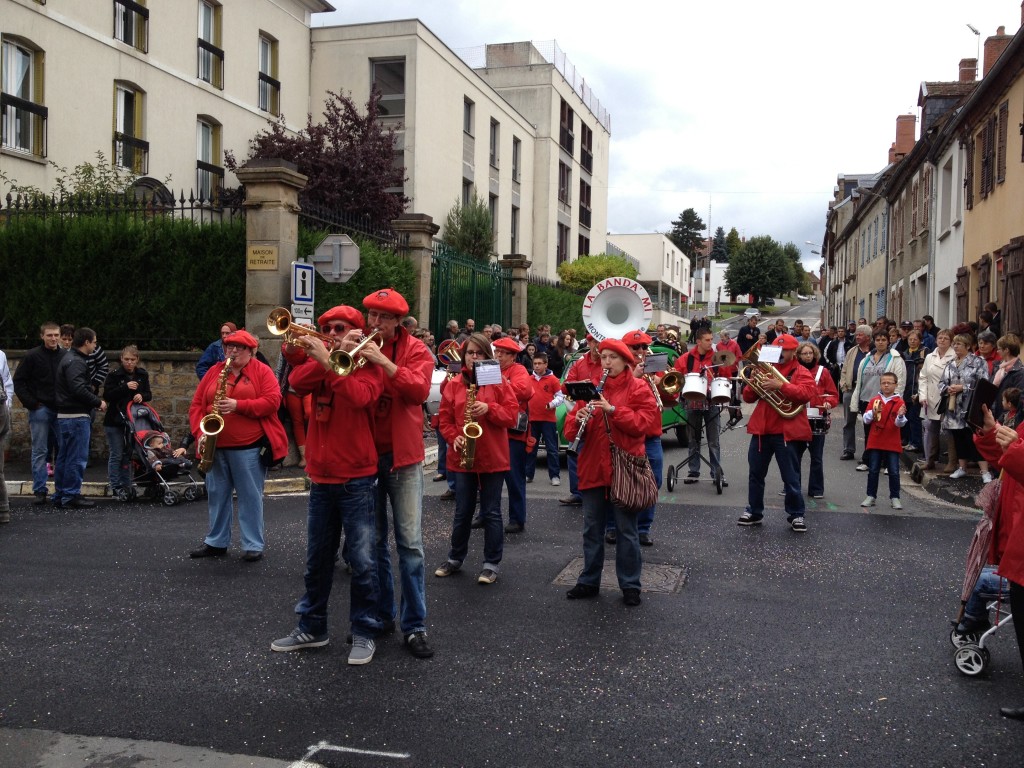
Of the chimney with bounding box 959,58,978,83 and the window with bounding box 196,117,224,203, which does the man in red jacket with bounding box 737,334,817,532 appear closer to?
the window with bounding box 196,117,224,203

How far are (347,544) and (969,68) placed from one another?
98.7ft

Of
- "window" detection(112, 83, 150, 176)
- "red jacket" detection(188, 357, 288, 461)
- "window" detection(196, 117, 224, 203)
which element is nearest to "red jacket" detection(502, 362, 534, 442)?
"red jacket" detection(188, 357, 288, 461)

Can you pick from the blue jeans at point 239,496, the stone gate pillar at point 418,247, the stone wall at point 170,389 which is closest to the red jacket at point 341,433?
the blue jeans at point 239,496

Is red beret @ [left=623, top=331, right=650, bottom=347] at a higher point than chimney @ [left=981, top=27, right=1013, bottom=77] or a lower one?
lower

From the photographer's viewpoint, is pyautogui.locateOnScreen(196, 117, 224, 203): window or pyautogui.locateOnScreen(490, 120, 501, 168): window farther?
pyautogui.locateOnScreen(490, 120, 501, 168): window

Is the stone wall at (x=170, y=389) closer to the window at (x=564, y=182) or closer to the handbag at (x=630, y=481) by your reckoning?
the handbag at (x=630, y=481)

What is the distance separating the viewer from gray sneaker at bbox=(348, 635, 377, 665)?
16.6ft

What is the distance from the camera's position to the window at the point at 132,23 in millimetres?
20312

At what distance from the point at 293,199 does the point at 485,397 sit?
21.3 ft

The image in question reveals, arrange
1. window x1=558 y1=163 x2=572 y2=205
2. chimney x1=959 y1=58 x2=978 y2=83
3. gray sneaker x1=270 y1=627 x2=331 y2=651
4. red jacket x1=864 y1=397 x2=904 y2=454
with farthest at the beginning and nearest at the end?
window x1=558 y1=163 x2=572 y2=205
chimney x1=959 y1=58 x2=978 y2=83
red jacket x1=864 y1=397 x2=904 y2=454
gray sneaker x1=270 y1=627 x2=331 y2=651

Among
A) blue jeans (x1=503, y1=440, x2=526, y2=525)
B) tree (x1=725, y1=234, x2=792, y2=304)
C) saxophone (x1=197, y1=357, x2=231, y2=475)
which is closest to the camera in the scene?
saxophone (x1=197, y1=357, x2=231, y2=475)

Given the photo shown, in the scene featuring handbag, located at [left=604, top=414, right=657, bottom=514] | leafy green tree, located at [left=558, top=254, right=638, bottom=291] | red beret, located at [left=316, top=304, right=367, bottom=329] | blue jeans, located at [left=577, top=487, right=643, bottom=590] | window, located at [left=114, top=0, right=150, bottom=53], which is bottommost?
blue jeans, located at [left=577, top=487, right=643, bottom=590]

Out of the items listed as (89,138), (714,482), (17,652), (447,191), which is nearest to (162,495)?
(17,652)

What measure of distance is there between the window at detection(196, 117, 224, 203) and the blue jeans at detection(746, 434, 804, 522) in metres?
17.9
